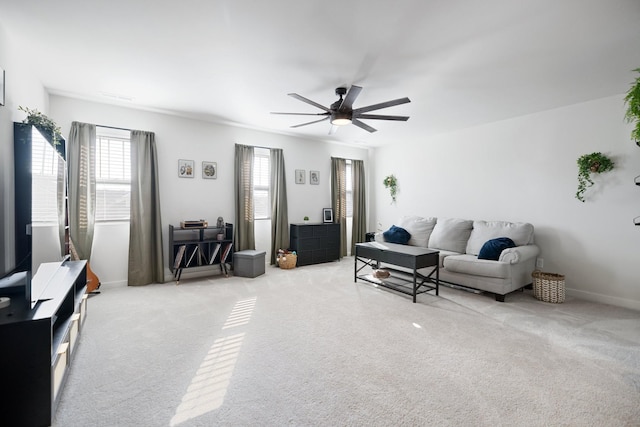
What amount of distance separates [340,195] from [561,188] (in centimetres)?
376

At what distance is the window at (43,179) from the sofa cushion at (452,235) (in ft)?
16.0

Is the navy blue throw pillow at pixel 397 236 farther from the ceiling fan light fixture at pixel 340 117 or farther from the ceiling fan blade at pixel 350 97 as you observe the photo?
the ceiling fan blade at pixel 350 97

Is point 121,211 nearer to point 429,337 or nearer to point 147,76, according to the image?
point 147,76

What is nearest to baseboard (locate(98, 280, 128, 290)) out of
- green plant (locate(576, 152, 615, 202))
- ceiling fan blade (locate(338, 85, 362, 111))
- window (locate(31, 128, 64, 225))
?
window (locate(31, 128, 64, 225))

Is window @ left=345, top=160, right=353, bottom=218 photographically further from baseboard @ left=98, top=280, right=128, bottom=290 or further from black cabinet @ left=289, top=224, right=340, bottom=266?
baseboard @ left=98, top=280, right=128, bottom=290

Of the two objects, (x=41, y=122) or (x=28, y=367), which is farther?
(x=41, y=122)

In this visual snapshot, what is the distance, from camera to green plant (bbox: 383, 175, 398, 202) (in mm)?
6254

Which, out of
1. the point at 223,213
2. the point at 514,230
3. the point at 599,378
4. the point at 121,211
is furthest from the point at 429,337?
the point at 121,211

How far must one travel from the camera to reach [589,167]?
3582mm

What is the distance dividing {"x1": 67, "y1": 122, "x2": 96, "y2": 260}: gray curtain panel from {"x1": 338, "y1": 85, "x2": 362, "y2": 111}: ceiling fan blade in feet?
11.1

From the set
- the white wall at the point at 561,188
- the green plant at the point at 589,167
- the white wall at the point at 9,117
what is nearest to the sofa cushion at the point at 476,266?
the white wall at the point at 561,188

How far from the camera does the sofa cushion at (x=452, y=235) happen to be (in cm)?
455

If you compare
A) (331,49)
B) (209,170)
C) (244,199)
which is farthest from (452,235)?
(209,170)

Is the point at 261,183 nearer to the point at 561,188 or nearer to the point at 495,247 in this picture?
the point at 495,247
